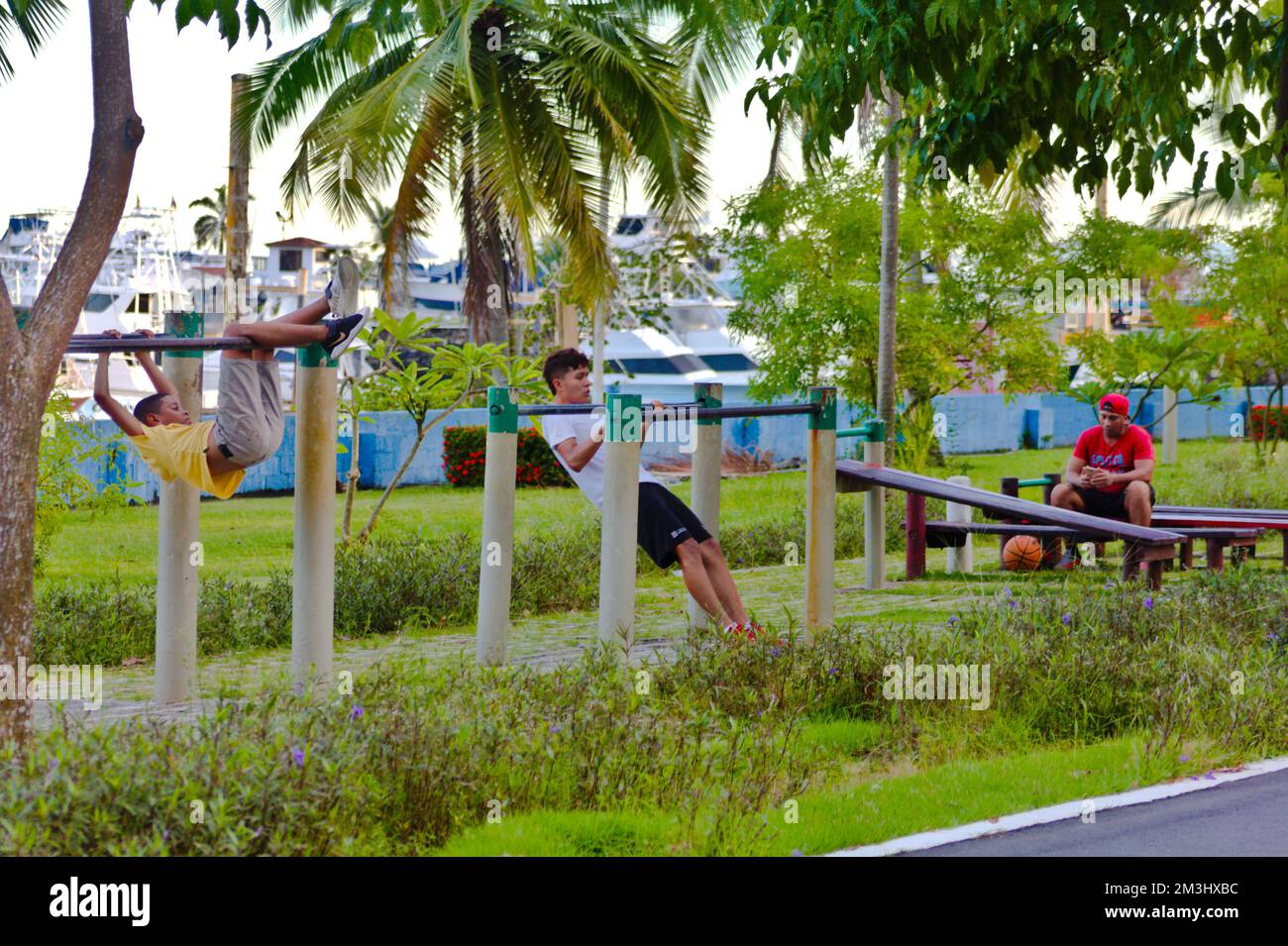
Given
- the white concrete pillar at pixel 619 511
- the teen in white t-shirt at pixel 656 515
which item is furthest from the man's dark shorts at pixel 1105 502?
the white concrete pillar at pixel 619 511

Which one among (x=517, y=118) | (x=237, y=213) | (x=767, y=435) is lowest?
(x=767, y=435)

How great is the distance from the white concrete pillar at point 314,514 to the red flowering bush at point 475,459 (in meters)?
19.5

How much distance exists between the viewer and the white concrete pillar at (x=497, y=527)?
8.30 m

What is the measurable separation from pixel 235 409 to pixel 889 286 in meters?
12.8

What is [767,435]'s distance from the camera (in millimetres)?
33094

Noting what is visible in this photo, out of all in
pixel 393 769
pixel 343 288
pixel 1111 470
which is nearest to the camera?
pixel 393 769

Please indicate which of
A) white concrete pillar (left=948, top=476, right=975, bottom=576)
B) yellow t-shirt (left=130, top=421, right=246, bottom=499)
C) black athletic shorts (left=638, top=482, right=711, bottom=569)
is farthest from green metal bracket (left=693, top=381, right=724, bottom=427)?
white concrete pillar (left=948, top=476, right=975, bottom=576)

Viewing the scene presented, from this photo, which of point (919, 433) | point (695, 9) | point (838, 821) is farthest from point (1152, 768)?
point (695, 9)

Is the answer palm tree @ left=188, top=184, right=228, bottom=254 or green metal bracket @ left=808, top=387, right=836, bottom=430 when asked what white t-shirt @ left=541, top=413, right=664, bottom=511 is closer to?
green metal bracket @ left=808, top=387, right=836, bottom=430

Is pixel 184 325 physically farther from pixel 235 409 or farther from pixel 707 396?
pixel 707 396

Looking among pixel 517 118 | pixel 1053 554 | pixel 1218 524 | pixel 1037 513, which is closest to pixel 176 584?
pixel 1037 513

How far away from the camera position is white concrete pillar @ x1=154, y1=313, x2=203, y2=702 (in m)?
7.58

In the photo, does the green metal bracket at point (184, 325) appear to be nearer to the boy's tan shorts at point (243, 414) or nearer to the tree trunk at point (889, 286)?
the boy's tan shorts at point (243, 414)

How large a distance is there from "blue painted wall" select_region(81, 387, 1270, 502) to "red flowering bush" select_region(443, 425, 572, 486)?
2.39ft
